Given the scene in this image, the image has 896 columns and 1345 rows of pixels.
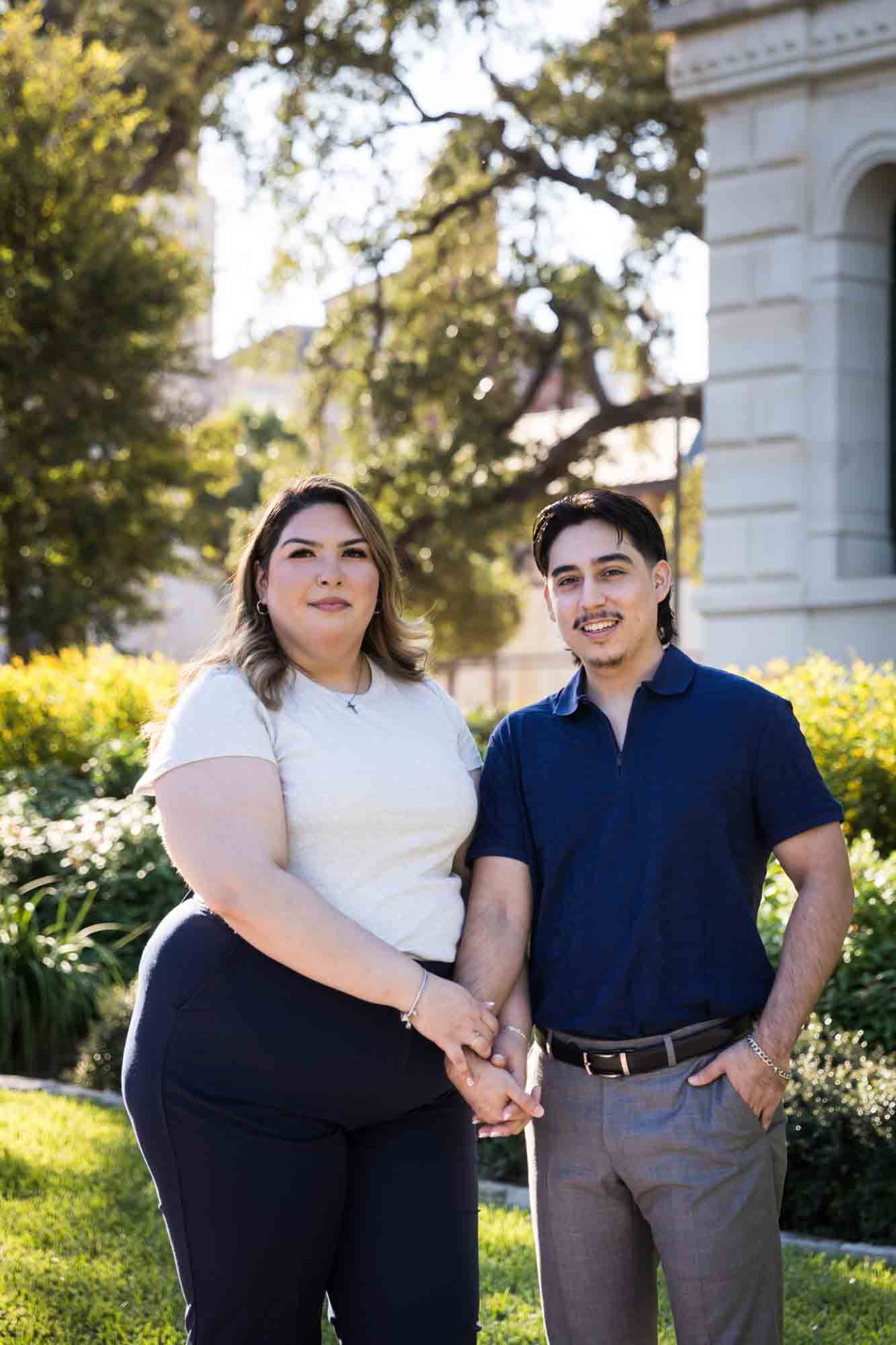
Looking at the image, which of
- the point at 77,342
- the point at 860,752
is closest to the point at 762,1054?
the point at 860,752

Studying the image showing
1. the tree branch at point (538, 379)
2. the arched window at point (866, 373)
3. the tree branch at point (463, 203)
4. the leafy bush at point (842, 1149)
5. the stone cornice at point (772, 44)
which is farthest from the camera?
the tree branch at point (538, 379)

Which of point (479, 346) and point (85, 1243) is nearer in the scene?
point (85, 1243)

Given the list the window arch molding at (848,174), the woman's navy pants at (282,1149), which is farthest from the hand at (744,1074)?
the window arch molding at (848,174)

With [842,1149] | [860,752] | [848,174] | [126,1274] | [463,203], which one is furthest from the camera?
[463,203]

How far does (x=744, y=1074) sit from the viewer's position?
9.27 ft

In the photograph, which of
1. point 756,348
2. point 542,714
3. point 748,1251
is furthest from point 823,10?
point 748,1251

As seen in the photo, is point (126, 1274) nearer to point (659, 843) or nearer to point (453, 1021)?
point (453, 1021)

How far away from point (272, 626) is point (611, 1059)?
105cm

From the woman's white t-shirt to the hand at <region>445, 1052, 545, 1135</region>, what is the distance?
22cm

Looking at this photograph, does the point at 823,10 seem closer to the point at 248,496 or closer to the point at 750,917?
the point at 750,917

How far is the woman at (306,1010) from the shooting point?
2756 mm

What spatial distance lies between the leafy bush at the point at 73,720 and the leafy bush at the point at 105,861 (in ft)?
4.70

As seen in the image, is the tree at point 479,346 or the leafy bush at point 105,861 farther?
the tree at point 479,346

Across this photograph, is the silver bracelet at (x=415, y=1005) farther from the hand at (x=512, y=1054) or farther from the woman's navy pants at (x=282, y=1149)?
the hand at (x=512, y=1054)
